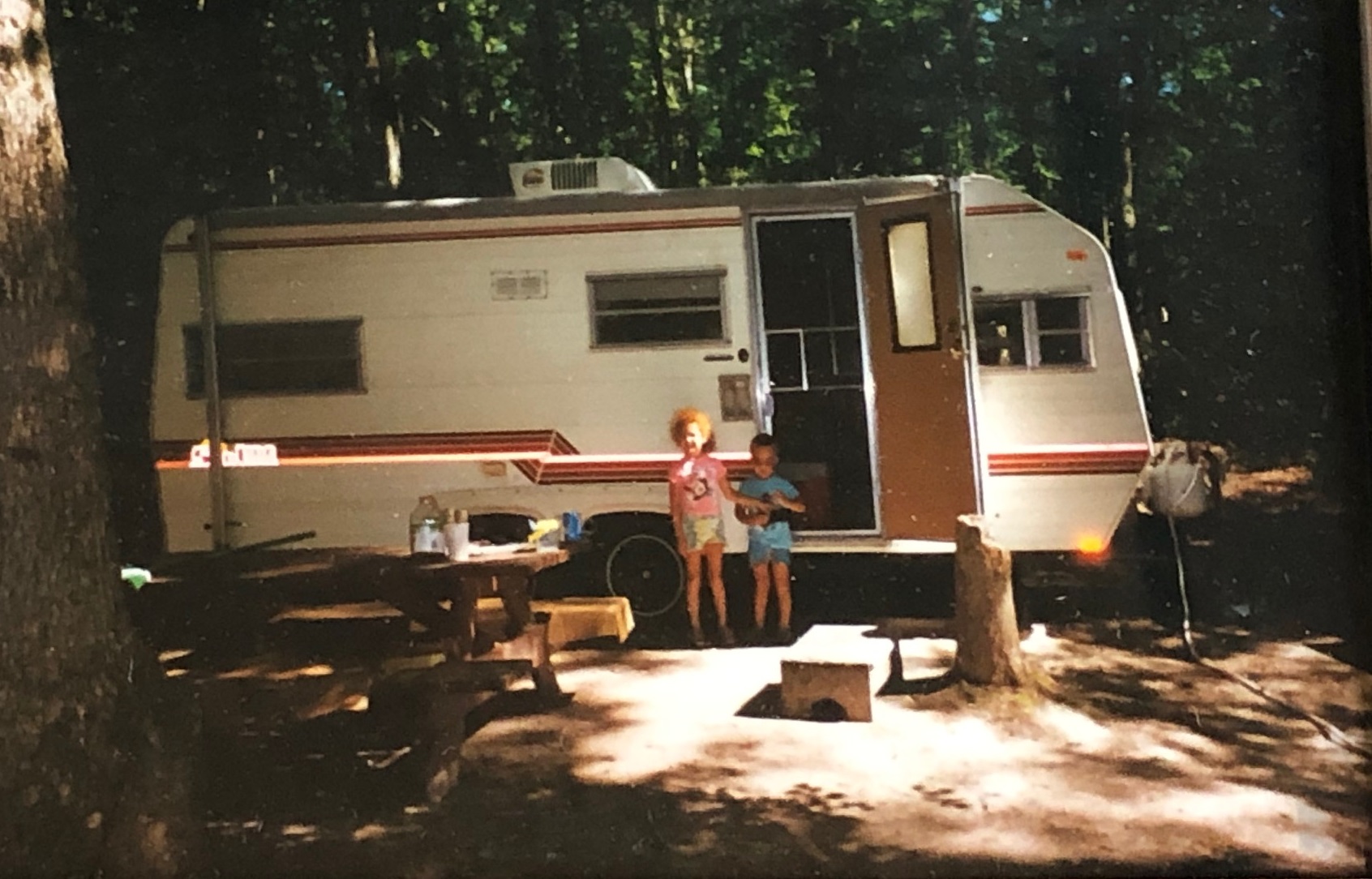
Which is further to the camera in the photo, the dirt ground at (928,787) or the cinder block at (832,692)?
the cinder block at (832,692)

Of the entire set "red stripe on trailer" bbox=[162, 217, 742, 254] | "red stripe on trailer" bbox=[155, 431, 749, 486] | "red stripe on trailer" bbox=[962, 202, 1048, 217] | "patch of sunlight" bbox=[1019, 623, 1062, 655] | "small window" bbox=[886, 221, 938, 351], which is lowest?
"patch of sunlight" bbox=[1019, 623, 1062, 655]

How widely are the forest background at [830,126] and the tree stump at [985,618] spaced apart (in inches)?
22.4

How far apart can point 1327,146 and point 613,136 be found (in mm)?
1789

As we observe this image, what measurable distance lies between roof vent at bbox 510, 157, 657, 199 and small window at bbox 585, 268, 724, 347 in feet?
0.90

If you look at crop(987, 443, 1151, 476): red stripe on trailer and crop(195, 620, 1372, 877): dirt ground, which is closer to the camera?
crop(195, 620, 1372, 877): dirt ground

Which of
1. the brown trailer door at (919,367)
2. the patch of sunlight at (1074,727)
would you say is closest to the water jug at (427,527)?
the brown trailer door at (919,367)

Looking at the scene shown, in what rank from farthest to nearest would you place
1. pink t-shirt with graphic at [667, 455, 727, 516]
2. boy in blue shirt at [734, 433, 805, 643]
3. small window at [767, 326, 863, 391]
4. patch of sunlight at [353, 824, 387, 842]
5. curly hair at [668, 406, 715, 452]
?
small window at [767, 326, 863, 391], curly hair at [668, 406, 715, 452], pink t-shirt with graphic at [667, 455, 727, 516], boy in blue shirt at [734, 433, 805, 643], patch of sunlight at [353, 824, 387, 842]

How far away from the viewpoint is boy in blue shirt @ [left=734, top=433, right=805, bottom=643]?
277 centimetres

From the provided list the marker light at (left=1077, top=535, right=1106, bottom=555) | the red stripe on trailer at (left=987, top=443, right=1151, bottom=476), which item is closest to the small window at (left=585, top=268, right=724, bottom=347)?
the red stripe on trailer at (left=987, top=443, right=1151, bottom=476)

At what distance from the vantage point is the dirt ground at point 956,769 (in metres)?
2.49

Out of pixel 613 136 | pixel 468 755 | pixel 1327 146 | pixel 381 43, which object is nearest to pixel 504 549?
pixel 468 755

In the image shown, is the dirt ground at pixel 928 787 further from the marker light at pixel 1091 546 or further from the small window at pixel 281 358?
the small window at pixel 281 358

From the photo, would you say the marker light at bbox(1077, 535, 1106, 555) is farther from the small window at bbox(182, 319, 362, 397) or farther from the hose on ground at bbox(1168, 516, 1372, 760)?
the small window at bbox(182, 319, 362, 397)

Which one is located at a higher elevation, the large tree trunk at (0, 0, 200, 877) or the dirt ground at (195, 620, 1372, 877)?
the large tree trunk at (0, 0, 200, 877)
